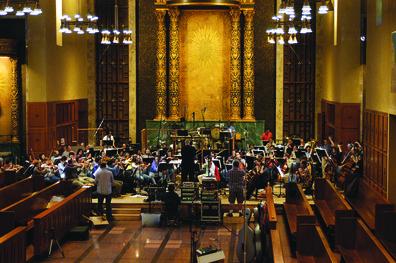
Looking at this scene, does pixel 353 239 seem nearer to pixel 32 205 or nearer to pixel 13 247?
pixel 13 247

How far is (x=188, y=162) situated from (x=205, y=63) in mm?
12460

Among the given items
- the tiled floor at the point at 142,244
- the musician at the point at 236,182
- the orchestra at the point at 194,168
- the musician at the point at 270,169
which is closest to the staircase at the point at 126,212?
the tiled floor at the point at 142,244

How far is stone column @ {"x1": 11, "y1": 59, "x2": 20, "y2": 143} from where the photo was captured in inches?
1142

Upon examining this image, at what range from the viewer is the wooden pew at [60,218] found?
1636 centimetres

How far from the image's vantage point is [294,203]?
2120 centimetres

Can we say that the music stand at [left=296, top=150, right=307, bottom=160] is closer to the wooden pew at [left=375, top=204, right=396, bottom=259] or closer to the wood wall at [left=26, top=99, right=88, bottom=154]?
the wooden pew at [left=375, top=204, right=396, bottom=259]

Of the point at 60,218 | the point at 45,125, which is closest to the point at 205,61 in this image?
the point at 45,125

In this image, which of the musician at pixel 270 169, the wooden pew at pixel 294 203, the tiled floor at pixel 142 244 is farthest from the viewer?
the musician at pixel 270 169

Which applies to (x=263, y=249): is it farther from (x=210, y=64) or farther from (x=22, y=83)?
(x=210, y=64)

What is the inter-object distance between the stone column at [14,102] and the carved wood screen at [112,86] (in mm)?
6569

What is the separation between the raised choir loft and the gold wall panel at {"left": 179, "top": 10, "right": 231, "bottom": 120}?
0.07 metres

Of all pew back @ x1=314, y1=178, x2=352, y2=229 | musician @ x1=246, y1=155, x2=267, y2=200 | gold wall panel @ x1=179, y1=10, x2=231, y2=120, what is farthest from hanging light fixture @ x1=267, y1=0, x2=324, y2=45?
musician @ x1=246, y1=155, x2=267, y2=200

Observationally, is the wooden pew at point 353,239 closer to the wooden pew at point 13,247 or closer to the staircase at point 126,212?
the wooden pew at point 13,247

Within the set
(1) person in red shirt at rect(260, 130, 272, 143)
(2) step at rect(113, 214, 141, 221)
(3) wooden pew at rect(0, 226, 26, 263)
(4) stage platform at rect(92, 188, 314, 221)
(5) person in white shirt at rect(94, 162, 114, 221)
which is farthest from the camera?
(1) person in red shirt at rect(260, 130, 272, 143)
